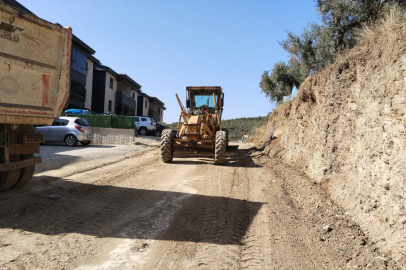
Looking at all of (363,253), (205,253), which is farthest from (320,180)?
(205,253)

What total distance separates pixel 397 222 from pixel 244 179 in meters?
5.34

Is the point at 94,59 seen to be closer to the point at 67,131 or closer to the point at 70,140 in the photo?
the point at 67,131

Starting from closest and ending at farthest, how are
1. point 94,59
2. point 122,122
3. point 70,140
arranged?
1. point 70,140
2. point 122,122
3. point 94,59

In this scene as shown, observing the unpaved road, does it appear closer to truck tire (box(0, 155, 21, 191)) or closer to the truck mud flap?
truck tire (box(0, 155, 21, 191))

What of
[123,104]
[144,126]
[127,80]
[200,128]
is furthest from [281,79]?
[127,80]

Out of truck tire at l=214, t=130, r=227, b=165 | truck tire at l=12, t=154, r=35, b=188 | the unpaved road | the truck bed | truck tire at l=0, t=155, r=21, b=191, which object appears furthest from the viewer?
truck tire at l=214, t=130, r=227, b=165

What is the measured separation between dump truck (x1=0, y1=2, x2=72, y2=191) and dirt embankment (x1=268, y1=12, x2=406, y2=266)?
554 cm

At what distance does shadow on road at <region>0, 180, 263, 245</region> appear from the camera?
452 cm

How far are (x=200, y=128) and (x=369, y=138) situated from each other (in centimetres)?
807

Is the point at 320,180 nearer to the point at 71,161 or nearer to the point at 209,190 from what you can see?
the point at 209,190

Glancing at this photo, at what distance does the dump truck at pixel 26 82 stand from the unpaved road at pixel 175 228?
818mm

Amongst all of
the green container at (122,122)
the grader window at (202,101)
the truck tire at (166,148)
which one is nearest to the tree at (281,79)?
the grader window at (202,101)

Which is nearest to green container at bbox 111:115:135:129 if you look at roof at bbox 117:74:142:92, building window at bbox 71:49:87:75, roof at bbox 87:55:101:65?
building window at bbox 71:49:87:75

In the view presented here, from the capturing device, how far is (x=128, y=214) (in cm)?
534
